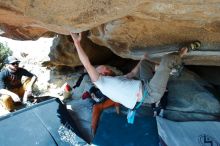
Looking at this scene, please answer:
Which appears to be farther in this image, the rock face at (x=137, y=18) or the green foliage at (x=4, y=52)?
the green foliage at (x=4, y=52)

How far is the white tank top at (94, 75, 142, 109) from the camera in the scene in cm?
471

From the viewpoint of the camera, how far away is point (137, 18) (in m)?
4.75

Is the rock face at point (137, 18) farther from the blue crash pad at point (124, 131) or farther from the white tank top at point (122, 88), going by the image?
the blue crash pad at point (124, 131)

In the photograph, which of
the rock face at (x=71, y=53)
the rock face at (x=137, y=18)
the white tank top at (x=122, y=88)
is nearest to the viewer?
the rock face at (x=137, y=18)

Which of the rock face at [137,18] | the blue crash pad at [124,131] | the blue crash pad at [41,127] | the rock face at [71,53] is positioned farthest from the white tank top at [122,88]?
the rock face at [71,53]

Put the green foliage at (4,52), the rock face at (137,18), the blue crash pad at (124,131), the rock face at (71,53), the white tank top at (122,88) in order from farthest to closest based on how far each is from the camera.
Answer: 1. the green foliage at (4,52)
2. the rock face at (71,53)
3. the blue crash pad at (124,131)
4. the white tank top at (122,88)
5. the rock face at (137,18)

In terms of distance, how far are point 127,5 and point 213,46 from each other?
1.64 metres

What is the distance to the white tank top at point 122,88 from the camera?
15.5 ft

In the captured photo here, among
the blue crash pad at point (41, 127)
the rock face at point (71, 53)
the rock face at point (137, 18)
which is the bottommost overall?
the blue crash pad at point (41, 127)

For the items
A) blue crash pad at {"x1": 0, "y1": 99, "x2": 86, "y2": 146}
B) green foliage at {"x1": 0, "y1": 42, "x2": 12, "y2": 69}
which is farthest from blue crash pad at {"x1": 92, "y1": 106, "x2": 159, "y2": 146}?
green foliage at {"x1": 0, "y1": 42, "x2": 12, "y2": 69}

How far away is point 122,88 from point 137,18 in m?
0.91

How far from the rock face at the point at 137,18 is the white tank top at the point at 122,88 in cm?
71

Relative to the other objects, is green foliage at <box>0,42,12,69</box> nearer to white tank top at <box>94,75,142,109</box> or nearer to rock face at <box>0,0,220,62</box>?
rock face at <box>0,0,220,62</box>

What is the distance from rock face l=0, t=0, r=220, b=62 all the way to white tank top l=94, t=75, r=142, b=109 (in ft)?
2.34
